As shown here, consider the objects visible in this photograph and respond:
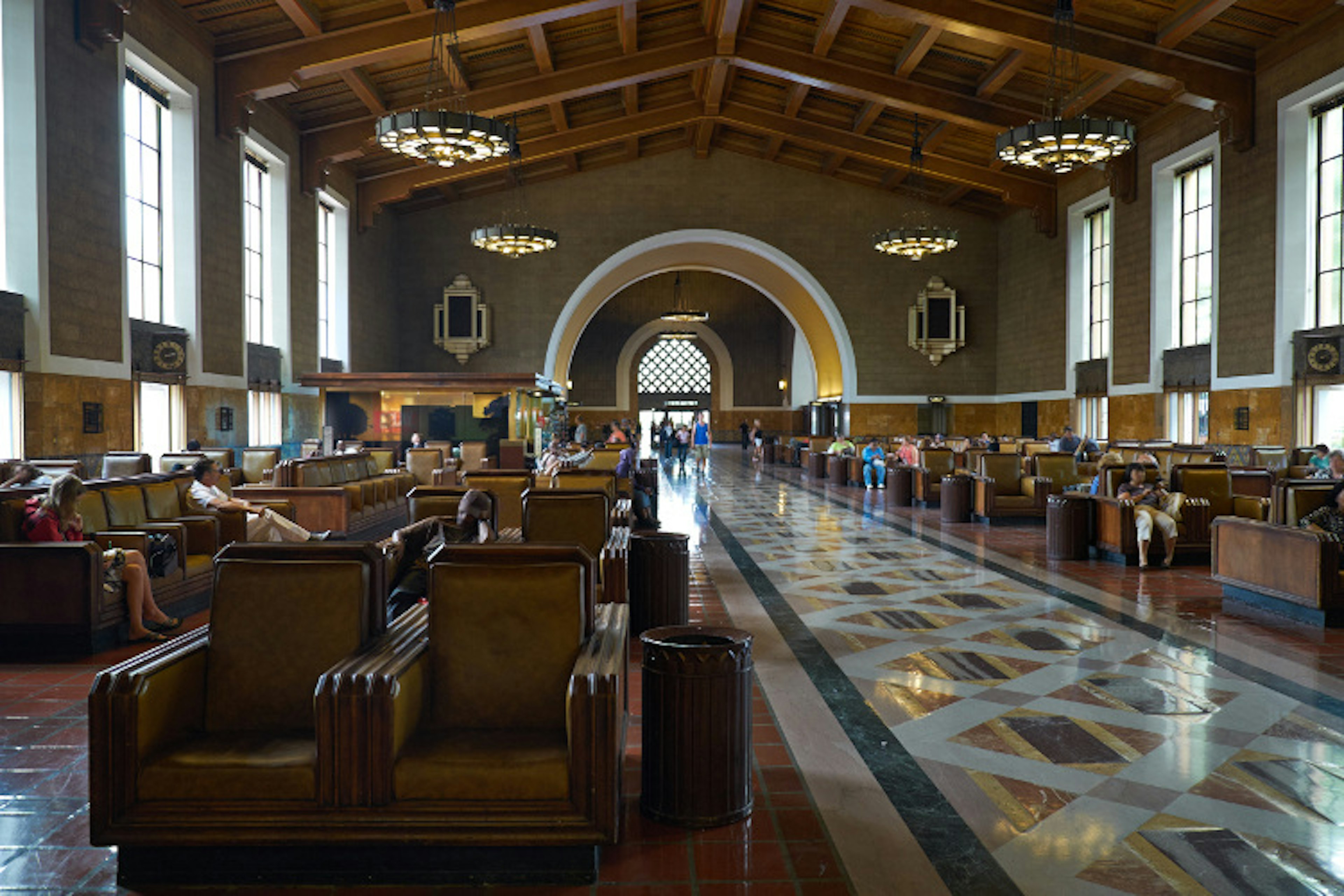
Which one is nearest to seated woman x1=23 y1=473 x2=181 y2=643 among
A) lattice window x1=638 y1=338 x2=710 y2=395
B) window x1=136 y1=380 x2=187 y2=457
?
window x1=136 y1=380 x2=187 y2=457

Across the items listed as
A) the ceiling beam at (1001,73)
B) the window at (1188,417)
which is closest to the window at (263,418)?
the ceiling beam at (1001,73)

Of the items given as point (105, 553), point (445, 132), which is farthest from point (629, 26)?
point (105, 553)


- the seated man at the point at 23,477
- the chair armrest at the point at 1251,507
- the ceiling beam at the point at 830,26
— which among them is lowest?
the chair armrest at the point at 1251,507

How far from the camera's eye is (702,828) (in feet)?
9.28

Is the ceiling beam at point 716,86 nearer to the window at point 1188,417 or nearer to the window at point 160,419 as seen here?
the window at point 1188,417

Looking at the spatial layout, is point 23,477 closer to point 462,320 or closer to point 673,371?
point 462,320

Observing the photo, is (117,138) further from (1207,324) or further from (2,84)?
(1207,324)

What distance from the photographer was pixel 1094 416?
19969 millimetres

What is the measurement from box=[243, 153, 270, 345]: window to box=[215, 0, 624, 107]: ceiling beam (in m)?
1.71

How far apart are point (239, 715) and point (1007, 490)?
35.0ft

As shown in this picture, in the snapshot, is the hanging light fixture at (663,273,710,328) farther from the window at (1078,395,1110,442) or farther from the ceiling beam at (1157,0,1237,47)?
the ceiling beam at (1157,0,1237,47)

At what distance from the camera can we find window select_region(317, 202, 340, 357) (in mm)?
19625

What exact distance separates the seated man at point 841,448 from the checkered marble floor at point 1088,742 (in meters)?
11.5

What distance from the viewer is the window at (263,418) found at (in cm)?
1554
